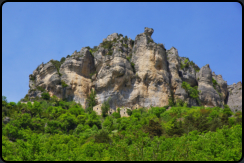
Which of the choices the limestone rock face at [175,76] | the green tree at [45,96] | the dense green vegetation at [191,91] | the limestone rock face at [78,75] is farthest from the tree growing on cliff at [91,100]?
the dense green vegetation at [191,91]

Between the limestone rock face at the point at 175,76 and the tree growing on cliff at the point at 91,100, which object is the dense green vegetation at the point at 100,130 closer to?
the tree growing on cliff at the point at 91,100

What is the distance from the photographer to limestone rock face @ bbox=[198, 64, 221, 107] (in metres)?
55.3

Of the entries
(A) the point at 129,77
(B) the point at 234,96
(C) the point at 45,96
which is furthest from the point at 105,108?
(B) the point at 234,96

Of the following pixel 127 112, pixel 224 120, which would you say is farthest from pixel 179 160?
pixel 127 112

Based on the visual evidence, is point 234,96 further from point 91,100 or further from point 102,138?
point 102,138

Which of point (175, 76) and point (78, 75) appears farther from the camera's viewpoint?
point (78, 75)

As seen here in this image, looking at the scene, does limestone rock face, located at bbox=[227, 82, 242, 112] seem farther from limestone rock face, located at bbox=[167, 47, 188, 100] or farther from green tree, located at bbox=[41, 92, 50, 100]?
green tree, located at bbox=[41, 92, 50, 100]

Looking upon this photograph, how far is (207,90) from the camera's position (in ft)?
187

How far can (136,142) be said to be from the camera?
18.8 m

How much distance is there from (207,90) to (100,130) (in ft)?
85.6

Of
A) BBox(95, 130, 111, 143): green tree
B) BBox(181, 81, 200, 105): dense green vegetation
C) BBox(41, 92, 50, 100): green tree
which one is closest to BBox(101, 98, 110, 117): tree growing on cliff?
BBox(41, 92, 50, 100): green tree

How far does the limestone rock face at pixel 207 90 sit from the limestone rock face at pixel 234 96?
4.86 meters

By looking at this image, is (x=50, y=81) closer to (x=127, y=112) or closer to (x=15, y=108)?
(x=15, y=108)

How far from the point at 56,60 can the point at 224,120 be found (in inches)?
1497
